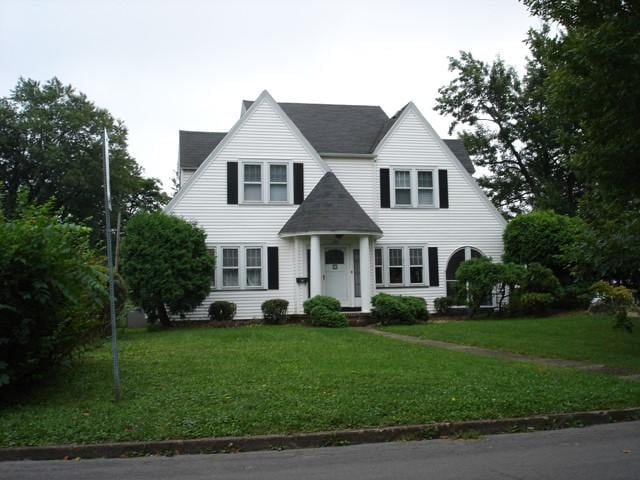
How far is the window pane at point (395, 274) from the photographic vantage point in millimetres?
23266

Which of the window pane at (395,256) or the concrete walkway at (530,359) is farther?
the window pane at (395,256)

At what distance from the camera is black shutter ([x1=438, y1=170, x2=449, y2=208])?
23884 millimetres

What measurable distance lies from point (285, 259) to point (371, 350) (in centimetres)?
979

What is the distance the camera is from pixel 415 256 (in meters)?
23.6

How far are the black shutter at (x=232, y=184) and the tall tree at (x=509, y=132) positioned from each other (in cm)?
2132

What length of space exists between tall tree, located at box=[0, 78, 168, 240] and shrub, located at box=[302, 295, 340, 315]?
2935 cm

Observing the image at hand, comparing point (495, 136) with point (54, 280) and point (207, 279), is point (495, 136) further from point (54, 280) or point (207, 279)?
point (54, 280)

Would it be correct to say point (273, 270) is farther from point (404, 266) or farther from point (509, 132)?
point (509, 132)

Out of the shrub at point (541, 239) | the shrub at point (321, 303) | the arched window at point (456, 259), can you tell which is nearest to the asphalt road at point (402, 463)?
the shrub at point (321, 303)

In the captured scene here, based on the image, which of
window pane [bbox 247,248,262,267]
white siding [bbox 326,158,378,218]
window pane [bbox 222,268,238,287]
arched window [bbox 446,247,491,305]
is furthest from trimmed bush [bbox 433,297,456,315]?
window pane [bbox 222,268,238,287]

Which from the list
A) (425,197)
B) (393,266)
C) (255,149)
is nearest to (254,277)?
(255,149)

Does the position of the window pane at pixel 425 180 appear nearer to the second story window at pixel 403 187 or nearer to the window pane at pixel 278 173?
the second story window at pixel 403 187

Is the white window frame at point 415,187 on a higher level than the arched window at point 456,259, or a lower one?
higher

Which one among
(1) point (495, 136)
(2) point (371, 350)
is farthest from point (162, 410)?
(1) point (495, 136)
